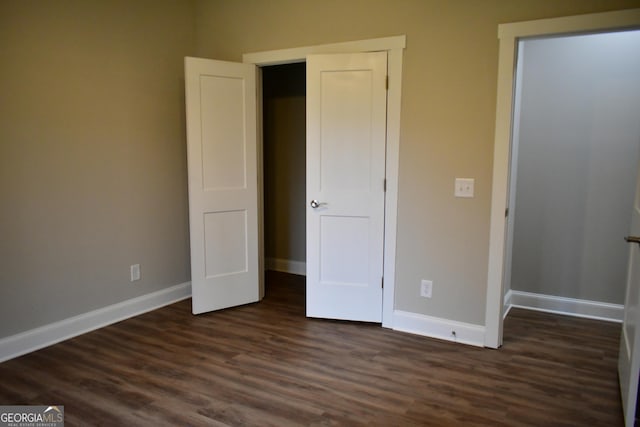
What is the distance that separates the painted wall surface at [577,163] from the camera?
346cm

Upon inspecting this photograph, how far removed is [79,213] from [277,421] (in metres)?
2.07

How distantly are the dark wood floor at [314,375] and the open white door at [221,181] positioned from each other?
1.17 feet

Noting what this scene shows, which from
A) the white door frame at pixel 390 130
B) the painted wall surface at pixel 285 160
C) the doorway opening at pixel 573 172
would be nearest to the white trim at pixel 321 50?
the white door frame at pixel 390 130

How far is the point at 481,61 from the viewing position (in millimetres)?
2951

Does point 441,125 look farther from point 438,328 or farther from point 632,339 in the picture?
point 632,339

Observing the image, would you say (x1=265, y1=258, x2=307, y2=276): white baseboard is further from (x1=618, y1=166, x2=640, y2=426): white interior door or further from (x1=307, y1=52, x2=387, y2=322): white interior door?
(x1=618, y1=166, x2=640, y2=426): white interior door

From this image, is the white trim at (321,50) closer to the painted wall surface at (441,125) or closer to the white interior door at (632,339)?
the painted wall surface at (441,125)

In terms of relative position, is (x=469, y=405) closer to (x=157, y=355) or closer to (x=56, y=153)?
(x=157, y=355)

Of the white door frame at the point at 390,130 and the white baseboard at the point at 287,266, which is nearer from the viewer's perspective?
the white door frame at the point at 390,130

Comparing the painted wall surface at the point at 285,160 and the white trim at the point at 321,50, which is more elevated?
the white trim at the point at 321,50
